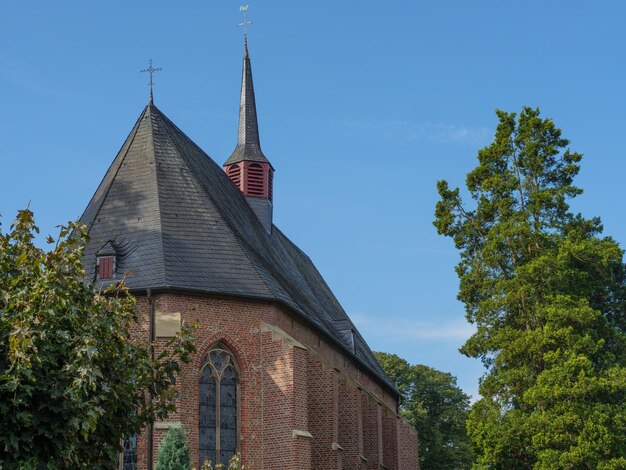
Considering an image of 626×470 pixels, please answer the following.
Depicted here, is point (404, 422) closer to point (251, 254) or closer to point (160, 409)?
point (251, 254)

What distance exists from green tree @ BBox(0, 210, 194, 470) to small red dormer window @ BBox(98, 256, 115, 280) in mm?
9232

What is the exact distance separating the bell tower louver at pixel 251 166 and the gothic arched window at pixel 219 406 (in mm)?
9705

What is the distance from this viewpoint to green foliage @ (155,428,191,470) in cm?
1716

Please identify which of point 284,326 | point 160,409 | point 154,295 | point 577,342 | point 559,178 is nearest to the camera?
point 160,409

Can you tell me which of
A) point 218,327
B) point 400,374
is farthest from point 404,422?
point 400,374

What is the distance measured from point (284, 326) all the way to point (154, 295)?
3.41 m

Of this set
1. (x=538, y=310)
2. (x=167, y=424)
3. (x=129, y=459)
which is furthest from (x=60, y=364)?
(x=538, y=310)

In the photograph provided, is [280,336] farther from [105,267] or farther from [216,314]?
[105,267]

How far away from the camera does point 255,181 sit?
3069 centimetres

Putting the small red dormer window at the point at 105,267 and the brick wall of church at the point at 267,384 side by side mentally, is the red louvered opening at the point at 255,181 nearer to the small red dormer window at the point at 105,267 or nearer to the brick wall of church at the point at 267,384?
the brick wall of church at the point at 267,384

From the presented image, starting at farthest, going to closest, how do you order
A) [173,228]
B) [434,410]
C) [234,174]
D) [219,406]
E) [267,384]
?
[434,410] < [234,174] < [173,228] < [267,384] < [219,406]

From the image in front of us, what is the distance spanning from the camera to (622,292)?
27.8 m

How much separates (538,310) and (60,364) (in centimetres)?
1680

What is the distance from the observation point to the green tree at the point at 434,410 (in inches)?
1785
